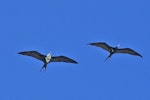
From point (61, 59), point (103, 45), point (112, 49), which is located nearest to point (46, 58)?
point (61, 59)

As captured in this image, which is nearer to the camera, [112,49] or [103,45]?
[103,45]

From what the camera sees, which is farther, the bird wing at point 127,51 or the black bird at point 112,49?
the bird wing at point 127,51

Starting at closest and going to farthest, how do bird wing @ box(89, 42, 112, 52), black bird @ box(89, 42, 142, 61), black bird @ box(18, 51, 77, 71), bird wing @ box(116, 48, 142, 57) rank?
1. black bird @ box(18, 51, 77, 71)
2. bird wing @ box(89, 42, 112, 52)
3. black bird @ box(89, 42, 142, 61)
4. bird wing @ box(116, 48, 142, 57)

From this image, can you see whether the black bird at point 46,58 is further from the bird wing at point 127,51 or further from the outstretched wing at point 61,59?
the bird wing at point 127,51

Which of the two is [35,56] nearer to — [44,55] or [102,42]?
[44,55]

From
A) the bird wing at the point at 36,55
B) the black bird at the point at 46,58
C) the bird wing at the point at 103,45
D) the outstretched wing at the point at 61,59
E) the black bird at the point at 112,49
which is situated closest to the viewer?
the black bird at the point at 46,58

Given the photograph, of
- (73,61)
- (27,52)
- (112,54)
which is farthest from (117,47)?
(27,52)

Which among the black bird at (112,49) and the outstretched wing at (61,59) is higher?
the black bird at (112,49)

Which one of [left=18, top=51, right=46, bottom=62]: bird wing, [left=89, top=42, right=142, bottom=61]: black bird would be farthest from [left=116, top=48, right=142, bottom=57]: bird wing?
[left=18, top=51, right=46, bottom=62]: bird wing

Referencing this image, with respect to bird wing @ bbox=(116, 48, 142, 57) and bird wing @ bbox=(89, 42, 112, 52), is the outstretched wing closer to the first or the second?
bird wing @ bbox=(89, 42, 112, 52)

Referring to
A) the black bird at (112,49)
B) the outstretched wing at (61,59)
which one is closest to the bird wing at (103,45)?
the black bird at (112,49)

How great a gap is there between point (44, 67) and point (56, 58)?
1884 mm

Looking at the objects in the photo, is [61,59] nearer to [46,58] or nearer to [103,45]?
[46,58]

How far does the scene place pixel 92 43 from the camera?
2746 inches
